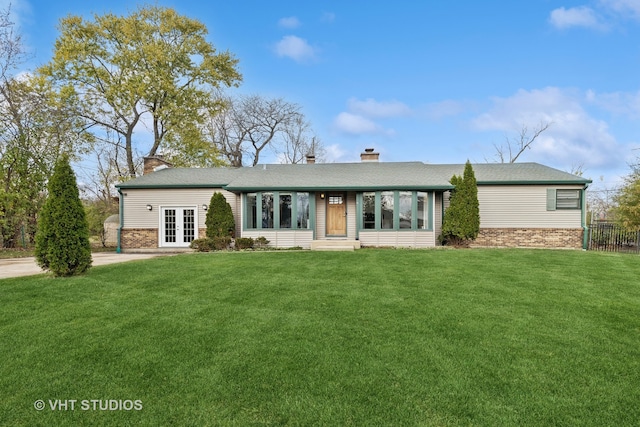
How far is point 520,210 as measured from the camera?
1284cm

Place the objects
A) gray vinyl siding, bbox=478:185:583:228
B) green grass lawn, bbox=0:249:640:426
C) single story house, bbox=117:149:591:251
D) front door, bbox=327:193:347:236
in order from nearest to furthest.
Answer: green grass lawn, bbox=0:249:640:426
single story house, bbox=117:149:591:251
gray vinyl siding, bbox=478:185:583:228
front door, bbox=327:193:347:236

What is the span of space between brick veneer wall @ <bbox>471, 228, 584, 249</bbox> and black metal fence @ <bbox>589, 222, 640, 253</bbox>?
686 millimetres

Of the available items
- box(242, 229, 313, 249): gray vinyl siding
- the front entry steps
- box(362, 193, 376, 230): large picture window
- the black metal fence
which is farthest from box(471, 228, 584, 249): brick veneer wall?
box(242, 229, 313, 249): gray vinyl siding

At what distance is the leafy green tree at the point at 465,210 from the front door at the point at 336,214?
3.95 meters

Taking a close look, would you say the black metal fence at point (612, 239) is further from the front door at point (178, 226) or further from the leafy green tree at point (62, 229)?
the leafy green tree at point (62, 229)

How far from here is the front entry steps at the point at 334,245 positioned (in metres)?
11.3

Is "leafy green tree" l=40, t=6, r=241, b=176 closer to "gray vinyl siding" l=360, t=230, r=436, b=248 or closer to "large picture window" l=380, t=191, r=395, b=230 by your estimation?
"large picture window" l=380, t=191, r=395, b=230

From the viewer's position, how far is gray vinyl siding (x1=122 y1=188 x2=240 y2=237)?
43.7 feet

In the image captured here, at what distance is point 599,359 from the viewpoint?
113 inches

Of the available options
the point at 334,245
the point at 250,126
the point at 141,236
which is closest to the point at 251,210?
the point at 334,245

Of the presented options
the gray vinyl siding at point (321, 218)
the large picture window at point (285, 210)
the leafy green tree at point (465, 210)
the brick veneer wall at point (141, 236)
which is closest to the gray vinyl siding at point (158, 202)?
the brick veneer wall at point (141, 236)

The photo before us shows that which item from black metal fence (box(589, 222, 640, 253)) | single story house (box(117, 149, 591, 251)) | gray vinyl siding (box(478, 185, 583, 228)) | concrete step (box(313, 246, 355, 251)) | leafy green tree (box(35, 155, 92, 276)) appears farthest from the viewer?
gray vinyl siding (box(478, 185, 583, 228))

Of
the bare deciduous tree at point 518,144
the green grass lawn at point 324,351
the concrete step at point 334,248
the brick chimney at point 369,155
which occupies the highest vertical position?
the bare deciduous tree at point 518,144

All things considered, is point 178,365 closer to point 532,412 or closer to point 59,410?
point 59,410
